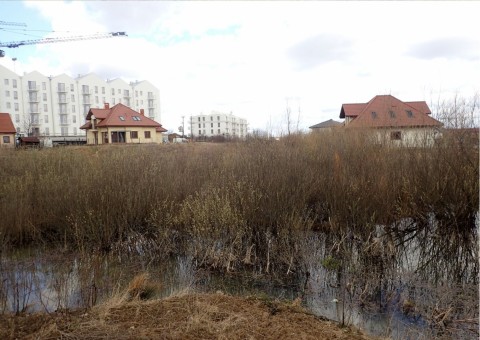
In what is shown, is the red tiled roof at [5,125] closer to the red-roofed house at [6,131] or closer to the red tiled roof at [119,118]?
the red-roofed house at [6,131]

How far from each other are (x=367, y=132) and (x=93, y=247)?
360 inches

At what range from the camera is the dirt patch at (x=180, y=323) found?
147 inches

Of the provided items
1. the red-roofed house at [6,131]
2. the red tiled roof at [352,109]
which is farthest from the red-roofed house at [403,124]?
the red-roofed house at [6,131]

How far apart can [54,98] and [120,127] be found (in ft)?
150

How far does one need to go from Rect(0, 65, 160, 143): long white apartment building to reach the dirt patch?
70423 millimetres

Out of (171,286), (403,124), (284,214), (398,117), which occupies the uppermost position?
(398,117)

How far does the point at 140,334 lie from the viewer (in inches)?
146

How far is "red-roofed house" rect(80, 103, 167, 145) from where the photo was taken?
41.4m

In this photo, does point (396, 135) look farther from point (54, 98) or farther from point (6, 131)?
point (54, 98)

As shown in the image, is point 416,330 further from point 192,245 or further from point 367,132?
point 367,132

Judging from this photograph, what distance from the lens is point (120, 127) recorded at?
4141 centimetres

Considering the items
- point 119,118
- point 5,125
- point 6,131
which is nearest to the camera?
point 119,118

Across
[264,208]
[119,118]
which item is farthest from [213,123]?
[264,208]

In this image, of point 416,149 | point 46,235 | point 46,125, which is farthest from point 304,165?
point 46,125
